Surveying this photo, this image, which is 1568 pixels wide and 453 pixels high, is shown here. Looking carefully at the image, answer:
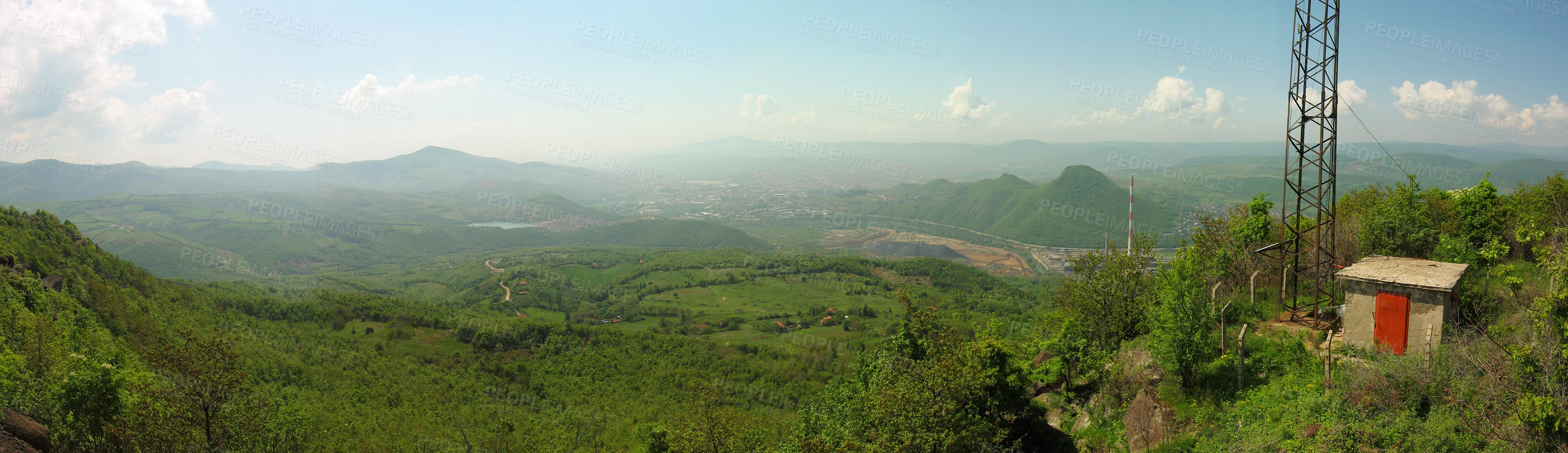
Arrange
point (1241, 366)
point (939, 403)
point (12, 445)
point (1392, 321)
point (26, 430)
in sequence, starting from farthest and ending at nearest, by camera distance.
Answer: point (26, 430), point (1241, 366), point (12, 445), point (1392, 321), point (939, 403)

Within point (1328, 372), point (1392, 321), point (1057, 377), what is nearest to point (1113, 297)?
point (1057, 377)

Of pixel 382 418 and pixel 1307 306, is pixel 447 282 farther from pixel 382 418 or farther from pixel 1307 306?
pixel 1307 306

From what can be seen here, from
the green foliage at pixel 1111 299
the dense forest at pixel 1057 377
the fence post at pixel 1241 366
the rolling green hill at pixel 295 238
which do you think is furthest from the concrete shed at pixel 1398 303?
the rolling green hill at pixel 295 238

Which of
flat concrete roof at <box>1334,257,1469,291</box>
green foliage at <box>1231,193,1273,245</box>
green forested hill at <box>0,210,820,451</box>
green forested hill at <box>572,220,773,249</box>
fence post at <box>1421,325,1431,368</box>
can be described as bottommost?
green forested hill at <box>572,220,773,249</box>

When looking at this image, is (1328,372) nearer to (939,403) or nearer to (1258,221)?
(1258,221)

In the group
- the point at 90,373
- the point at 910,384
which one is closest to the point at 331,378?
the point at 90,373

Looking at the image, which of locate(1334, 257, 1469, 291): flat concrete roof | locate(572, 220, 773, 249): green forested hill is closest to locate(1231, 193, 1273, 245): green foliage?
locate(1334, 257, 1469, 291): flat concrete roof

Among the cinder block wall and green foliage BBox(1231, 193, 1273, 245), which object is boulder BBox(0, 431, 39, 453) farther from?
green foliage BBox(1231, 193, 1273, 245)
